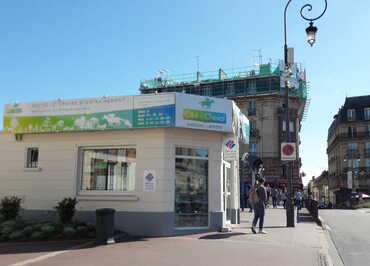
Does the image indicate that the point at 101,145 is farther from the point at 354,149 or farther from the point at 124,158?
the point at 354,149

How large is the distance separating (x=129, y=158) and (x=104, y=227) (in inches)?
120

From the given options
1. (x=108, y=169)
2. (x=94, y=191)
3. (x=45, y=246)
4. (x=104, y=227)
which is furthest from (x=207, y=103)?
(x=45, y=246)

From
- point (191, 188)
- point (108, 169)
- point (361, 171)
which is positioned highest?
point (361, 171)

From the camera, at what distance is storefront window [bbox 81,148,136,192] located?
1287 centimetres

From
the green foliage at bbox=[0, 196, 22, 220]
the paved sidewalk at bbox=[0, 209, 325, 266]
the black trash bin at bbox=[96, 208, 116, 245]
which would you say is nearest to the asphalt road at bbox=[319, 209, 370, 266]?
the paved sidewalk at bbox=[0, 209, 325, 266]

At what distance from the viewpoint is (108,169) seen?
43.4 feet

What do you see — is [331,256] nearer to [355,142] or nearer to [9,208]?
[9,208]

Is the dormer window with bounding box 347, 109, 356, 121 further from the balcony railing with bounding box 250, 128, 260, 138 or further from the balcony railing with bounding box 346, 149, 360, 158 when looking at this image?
the balcony railing with bounding box 250, 128, 260, 138

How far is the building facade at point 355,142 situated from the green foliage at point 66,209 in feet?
205

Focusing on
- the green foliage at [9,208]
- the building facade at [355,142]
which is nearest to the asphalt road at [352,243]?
the green foliage at [9,208]

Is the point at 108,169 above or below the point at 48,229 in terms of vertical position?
above

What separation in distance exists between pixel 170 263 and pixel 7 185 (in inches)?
346

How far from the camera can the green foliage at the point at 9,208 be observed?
12.8 meters

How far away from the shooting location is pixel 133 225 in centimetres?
1227
